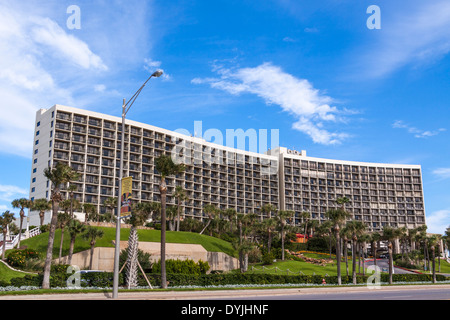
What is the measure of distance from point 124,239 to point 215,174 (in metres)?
70.0

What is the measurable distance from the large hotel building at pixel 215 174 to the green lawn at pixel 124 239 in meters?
34.3

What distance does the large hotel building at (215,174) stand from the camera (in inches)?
4220

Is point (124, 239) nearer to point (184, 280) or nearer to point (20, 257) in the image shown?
point (20, 257)

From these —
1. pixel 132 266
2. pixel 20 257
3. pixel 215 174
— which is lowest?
pixel 132 266

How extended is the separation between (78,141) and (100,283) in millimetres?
77960

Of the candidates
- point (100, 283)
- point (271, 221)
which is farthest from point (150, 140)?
point (100, 283)

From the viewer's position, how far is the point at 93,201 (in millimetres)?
106938

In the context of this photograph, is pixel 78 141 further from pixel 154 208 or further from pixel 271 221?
pixel 271 221

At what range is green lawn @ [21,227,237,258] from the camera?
6351 cm

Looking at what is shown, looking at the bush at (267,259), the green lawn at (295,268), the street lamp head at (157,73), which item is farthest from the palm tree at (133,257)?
the bush at (267,259)

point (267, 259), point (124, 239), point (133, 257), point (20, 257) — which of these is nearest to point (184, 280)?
point (133, 257)

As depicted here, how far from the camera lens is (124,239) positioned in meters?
70.9

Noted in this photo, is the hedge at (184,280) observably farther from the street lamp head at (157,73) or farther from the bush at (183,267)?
the street lamp head at (157,73)

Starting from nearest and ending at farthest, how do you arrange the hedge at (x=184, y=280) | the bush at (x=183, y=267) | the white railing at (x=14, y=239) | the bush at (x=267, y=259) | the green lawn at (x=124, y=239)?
the hedge at (x=184, y=280), the bush at (x=183, y=267), the green lawn at (x=124, y=239), the white railing at (x=14, y=239), the bush at (x=267, y=259)
